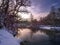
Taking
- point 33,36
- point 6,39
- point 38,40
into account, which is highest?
point 6,39

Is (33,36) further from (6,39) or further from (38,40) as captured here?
(6,39)

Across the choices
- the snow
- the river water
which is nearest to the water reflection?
the river water

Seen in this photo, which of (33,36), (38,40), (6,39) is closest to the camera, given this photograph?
(6,39)

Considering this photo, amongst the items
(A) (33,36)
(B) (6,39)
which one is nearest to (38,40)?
(A) (33,36)

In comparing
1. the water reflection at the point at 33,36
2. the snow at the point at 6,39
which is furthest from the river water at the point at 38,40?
the snow at the point at 6,39

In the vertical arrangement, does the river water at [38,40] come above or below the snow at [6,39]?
below

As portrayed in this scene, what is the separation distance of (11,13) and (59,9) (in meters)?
71.0

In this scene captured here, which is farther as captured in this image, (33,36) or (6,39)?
(33,36)

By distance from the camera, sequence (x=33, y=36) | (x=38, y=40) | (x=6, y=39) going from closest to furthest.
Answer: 1. (x=6, y=39)
2. (x=38, y=40)
3. (x=33, y=36)

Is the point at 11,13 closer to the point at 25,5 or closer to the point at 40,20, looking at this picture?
the point at 25,5

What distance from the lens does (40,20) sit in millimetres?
115250

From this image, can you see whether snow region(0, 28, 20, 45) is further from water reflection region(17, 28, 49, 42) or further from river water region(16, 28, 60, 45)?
water reflection region(17, 28, 49, 42)

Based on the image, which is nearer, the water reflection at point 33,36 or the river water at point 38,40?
the river water at point 38,40

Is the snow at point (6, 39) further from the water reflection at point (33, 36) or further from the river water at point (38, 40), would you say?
the water reflection at point (33, 36)
